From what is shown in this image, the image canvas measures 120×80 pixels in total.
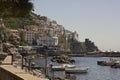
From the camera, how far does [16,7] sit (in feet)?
28.3

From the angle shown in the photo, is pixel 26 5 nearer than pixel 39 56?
Yes

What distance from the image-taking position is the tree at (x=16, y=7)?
8.55 m

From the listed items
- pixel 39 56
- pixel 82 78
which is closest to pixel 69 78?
pixel 82 78

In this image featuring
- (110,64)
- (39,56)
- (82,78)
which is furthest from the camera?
(39,56)

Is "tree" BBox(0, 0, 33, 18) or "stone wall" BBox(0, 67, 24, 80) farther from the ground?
"tree" BBox(0, 0, 33, 18)

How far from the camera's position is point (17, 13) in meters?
8.86

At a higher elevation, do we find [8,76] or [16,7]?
[16,7]

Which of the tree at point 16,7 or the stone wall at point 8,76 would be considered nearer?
the tree at point 16,7

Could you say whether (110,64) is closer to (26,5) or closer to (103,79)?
(103,79)

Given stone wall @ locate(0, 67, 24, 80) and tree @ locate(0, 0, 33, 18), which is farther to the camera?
stone wall @ locate(0, 67, 24, 80)

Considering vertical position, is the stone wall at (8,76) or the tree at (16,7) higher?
the tree at (16,7)

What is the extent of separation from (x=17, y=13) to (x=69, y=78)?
154 ft

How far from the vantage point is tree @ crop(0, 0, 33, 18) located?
855cm

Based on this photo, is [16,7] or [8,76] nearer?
[16,7]
